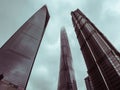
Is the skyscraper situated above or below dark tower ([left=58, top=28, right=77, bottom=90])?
below

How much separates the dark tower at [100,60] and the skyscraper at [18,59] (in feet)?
16.3

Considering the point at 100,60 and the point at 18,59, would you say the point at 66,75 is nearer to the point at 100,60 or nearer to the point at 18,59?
the point at 100,60

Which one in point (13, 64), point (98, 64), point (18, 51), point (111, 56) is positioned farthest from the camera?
point (98, 64)

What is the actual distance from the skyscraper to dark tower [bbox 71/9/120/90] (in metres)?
4.96

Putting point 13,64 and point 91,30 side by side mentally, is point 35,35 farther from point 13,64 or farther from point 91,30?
point 91,30

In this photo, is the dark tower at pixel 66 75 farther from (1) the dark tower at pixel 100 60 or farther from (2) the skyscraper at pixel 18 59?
(2) the skyscraper at pixel 18 59

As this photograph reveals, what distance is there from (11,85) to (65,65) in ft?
40.8

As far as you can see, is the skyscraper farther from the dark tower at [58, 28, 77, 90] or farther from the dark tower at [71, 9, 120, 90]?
the dark tower at [58, 28, 77, 90]

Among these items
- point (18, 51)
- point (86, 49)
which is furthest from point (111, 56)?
point (18, 51)

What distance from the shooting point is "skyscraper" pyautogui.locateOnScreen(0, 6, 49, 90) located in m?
2.17

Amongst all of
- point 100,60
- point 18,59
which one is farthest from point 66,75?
point 18,59

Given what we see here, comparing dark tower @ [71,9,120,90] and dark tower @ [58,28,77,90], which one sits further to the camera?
dark tower @ [58,28,77,90]

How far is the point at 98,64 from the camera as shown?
831 centimetres

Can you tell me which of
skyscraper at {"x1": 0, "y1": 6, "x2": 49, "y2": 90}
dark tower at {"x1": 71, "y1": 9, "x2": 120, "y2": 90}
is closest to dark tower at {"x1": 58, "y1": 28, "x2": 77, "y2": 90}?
dark tower at {"x1": 71, "y1": 9, "x2": 120, "y2": 90}
